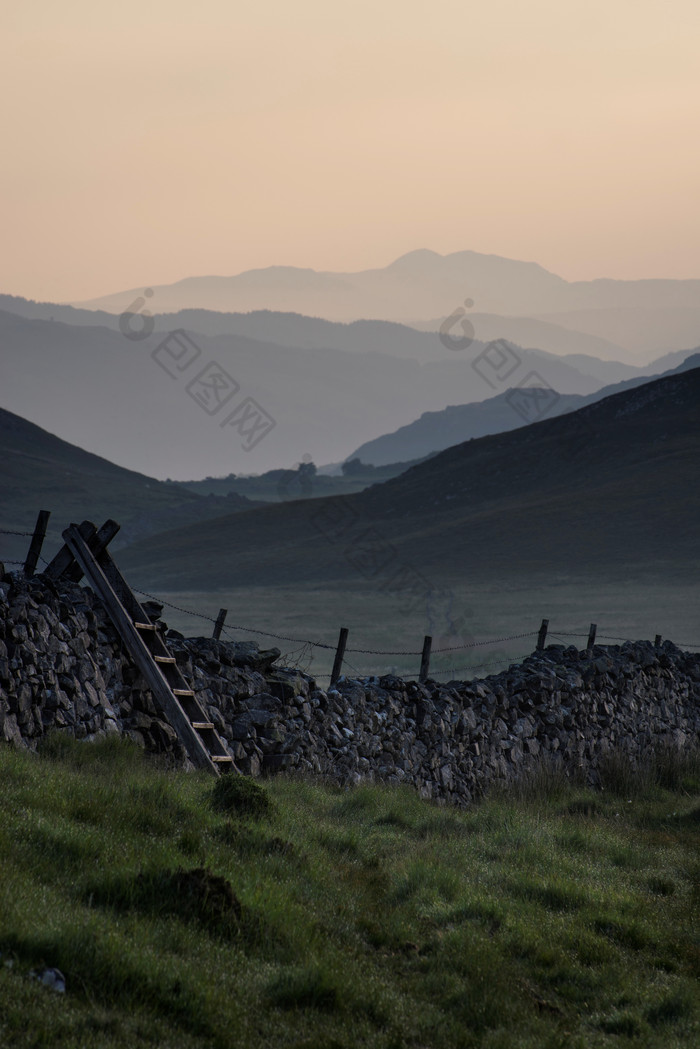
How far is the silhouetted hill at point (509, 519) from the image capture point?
270 feet

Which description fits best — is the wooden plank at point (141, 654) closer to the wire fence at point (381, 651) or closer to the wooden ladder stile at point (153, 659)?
the wooden ladder stile at point (153, 659)

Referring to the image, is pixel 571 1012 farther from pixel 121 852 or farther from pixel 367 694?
pixel 367 694

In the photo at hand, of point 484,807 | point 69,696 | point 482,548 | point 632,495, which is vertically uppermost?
point 632,495

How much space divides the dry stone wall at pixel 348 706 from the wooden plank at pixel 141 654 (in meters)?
0.16

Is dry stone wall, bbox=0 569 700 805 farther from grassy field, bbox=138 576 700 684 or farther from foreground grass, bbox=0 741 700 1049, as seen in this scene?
grassy field, bbox=138 576 700 684

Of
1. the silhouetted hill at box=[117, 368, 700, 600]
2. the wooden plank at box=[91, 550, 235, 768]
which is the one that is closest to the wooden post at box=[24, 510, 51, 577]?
the wooden plank at box=[91, 550, 235, 768]

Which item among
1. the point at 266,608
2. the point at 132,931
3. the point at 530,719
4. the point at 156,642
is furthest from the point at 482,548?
the point at 132,931

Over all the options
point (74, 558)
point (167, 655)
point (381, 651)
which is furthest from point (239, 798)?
point (381, 651)

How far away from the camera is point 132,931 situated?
5.51 metres

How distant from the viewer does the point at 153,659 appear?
10953mm

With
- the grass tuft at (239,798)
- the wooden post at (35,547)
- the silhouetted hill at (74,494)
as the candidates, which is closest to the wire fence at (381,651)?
the wooden post at (35,547)

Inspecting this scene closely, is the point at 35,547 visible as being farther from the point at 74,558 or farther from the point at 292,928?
the point at 292,928

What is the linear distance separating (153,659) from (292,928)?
203 inches

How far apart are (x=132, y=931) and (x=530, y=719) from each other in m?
12.2
